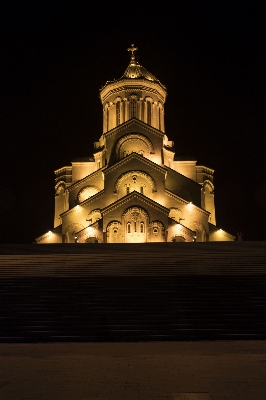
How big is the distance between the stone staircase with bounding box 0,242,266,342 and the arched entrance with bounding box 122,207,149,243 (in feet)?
40.7

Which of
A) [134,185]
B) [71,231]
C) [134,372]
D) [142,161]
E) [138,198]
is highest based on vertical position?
[142,161]

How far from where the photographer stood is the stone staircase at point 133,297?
9344 millimetres

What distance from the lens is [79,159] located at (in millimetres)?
39281

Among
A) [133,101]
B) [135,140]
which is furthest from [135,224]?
[133,101]

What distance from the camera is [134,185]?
104 ft

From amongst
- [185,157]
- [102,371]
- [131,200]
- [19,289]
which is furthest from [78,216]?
[102,371]

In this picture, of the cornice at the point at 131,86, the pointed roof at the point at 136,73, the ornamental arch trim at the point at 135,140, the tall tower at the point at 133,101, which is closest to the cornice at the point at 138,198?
the ornamental arch trim at the point at 135,140

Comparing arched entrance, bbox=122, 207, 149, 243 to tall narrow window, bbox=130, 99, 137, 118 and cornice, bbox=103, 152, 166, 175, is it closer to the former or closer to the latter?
cornice, bbox=103, 152, 166, 175

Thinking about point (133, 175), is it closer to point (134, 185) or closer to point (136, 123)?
point (134, 185)

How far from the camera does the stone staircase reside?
9.34 metres

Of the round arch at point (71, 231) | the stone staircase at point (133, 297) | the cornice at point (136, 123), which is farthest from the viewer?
the cornice at point (136, 123)

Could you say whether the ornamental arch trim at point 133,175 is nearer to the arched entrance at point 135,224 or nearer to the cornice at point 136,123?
the arched entrance at point 135,224

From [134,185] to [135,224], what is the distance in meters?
4.30

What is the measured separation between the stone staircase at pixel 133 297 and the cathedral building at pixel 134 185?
12.5m
